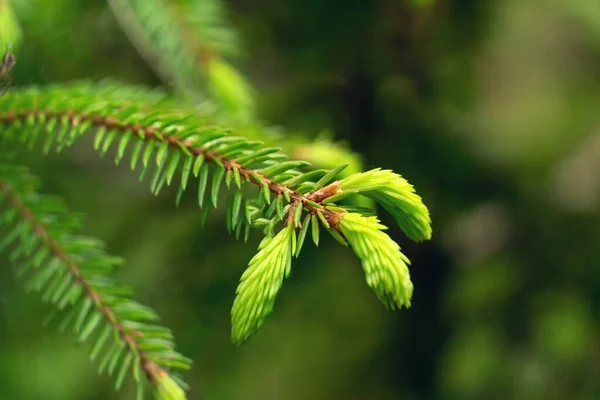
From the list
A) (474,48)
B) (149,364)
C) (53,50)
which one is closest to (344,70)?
(474,48)

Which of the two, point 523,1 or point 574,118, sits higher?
point 523,1

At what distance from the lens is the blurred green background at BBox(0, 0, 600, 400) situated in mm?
1191

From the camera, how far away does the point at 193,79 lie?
97cm

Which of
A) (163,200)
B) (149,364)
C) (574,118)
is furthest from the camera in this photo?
(574,118)

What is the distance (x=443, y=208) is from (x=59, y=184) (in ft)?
2.74

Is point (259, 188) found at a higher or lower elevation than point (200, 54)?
lower

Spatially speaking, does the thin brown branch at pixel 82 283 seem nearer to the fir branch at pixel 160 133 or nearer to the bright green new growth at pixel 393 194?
the fir branch at pixel 160 133

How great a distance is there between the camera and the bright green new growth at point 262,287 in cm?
54

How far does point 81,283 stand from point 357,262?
75 cm

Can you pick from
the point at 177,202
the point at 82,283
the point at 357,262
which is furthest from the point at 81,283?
the point at 357,262

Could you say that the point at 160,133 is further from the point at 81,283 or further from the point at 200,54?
the point at 200,54

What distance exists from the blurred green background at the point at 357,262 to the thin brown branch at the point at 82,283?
0.44 meters

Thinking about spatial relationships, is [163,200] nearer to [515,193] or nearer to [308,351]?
[308,351]

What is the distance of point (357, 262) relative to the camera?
1336 millimetres
